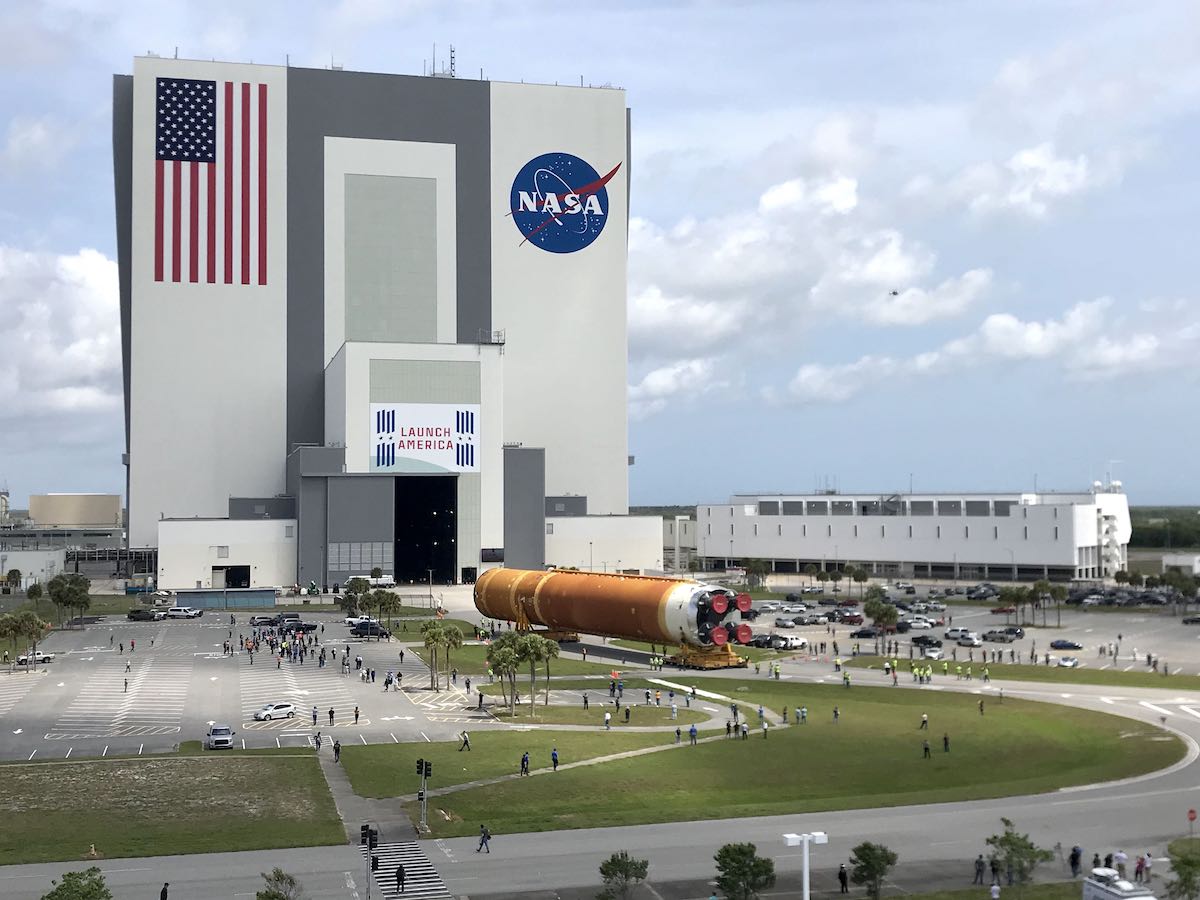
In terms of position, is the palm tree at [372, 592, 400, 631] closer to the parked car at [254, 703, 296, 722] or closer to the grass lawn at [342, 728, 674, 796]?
the parked car at [254, 703, 296, 722]

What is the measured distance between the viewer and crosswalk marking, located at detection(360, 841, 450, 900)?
113 feet

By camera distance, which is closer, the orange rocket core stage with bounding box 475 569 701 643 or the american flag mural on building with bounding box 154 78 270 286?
the orange rocket core stage with bounding box 475 569 701 643

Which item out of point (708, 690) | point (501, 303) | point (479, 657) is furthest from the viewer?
point (501, 303)

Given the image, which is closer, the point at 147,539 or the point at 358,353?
the point at 358,353

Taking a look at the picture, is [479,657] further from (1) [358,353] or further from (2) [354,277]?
(2) [354,277]

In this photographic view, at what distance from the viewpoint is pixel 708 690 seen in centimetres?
7156

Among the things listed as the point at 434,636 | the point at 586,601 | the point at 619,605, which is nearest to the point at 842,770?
the point at 434,636

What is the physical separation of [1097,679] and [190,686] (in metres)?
57.0

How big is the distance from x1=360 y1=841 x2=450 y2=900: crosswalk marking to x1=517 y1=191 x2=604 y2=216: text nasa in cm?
12375

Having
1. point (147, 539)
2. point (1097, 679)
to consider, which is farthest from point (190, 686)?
point (147, 539)

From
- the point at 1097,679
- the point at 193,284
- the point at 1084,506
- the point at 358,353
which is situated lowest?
the point at 1097,679

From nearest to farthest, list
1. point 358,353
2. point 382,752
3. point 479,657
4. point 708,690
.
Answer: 1. point 382,752
2. point 708,690
3. point 479,657
4. point 358,353

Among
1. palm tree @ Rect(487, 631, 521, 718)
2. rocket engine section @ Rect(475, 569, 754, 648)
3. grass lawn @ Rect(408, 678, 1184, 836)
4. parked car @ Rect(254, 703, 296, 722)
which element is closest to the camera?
grass lawn @ Rect(408, 678, 1184, 836)

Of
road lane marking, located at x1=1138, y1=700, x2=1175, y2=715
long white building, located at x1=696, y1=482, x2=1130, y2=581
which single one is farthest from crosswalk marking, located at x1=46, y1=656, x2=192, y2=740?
long white building, located at x1=696, y1=482, x2=1130, y2=581
